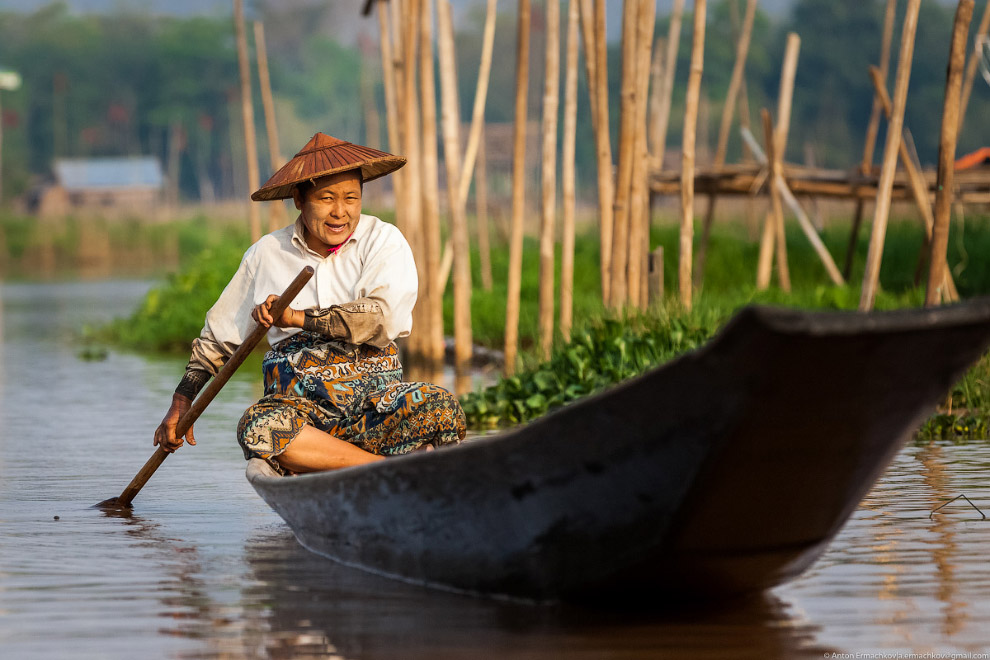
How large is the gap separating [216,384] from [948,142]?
3201 millimetres

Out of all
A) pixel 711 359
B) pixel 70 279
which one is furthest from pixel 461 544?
pixel 70 279

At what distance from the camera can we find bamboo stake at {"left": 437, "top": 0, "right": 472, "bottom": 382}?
7.76 meters

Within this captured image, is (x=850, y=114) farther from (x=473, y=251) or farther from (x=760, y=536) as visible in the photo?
(x=760, y=536)

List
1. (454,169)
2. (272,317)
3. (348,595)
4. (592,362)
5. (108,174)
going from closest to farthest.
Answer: (348,595) → (272,317) → (592,362) → (454,169) → (108,174)

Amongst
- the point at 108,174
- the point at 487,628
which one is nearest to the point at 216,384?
the point at 487,628

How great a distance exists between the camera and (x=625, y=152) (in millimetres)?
6930

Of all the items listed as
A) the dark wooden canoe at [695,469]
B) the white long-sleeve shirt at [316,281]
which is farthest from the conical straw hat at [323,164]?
the dark wooden canoe at [695,469]

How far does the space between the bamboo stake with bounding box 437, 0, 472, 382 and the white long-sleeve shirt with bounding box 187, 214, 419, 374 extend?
125 inches

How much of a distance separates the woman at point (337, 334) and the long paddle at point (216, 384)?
11cm

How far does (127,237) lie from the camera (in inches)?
1209

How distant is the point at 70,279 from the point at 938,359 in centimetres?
2640

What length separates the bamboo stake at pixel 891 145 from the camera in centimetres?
570

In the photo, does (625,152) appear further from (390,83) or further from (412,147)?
(390,83)

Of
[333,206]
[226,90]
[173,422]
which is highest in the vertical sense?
[226,90]
